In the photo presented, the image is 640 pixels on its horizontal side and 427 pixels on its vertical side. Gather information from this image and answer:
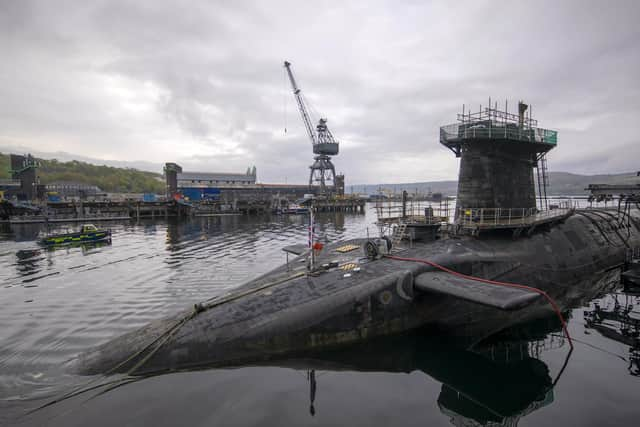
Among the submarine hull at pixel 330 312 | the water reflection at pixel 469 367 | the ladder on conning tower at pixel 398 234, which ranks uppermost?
the ladder on conning tower at pixel 398 234

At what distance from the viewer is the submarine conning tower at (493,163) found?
19.2m

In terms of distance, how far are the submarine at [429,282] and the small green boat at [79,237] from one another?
2902 centimetres

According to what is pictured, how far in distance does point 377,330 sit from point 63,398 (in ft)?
31.5

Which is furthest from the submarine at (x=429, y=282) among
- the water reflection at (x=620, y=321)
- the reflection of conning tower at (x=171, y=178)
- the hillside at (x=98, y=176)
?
the hillside at (x=98, y=176)

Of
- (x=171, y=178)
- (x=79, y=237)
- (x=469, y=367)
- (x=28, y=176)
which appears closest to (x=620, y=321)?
(x=469, y=367)

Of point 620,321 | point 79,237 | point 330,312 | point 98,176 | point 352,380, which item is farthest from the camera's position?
point 98,176

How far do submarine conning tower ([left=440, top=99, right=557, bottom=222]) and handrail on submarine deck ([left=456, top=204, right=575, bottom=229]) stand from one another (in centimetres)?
5

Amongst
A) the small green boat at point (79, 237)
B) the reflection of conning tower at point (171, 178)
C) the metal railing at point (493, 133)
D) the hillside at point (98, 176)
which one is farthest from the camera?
the hillside at point (98, 176)

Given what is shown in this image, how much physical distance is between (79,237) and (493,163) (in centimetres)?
4133

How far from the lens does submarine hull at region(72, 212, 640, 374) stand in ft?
33.6

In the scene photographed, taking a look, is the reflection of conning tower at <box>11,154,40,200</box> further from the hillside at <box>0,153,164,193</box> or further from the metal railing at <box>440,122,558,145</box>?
the metal railing at <box>440,122,558,145</box>

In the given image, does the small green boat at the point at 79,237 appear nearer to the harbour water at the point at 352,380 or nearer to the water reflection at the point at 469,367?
the harbour water at the point at 352,380

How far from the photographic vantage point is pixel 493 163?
19375 mm

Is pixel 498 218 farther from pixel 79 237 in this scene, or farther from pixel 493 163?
pixel 79 237
